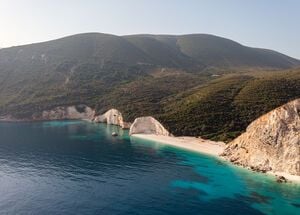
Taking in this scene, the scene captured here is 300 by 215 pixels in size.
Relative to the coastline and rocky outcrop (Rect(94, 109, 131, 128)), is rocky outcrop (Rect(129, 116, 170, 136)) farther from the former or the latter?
rocky outcrop (Rect(94, 109, 131, 128))

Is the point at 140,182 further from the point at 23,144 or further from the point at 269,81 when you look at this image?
the point at 269,81

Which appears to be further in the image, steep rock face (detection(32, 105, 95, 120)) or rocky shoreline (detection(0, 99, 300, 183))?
steep rock face (detection(32, 105, 95, 120))

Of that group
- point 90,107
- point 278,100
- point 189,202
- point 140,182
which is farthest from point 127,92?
point 189,202

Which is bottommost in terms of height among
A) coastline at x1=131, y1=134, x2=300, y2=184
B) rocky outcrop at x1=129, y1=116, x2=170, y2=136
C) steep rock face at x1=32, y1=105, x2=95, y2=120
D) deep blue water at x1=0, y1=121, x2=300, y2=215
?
deep blue water at x1=0, y1=121, x2=300, y2=215

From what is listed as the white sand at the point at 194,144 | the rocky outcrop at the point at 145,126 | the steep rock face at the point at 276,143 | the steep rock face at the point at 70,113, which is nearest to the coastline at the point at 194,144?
the white sand at the point at 194,144

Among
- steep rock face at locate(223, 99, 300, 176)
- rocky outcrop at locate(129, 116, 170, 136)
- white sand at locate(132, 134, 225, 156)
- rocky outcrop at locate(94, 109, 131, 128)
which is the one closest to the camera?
steep rock face at locate(223, 99, 300, 176)

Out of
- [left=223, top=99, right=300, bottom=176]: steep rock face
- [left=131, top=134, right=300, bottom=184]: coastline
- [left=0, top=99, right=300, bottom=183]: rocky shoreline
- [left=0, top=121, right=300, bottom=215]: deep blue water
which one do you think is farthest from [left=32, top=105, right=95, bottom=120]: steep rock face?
[left=223, top=99, right=300, bottom=176]: steep rock face

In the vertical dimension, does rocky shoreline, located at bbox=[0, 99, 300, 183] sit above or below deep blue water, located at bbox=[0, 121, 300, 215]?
above

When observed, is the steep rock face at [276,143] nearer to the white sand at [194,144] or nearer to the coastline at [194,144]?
the coastline at [194,144]
